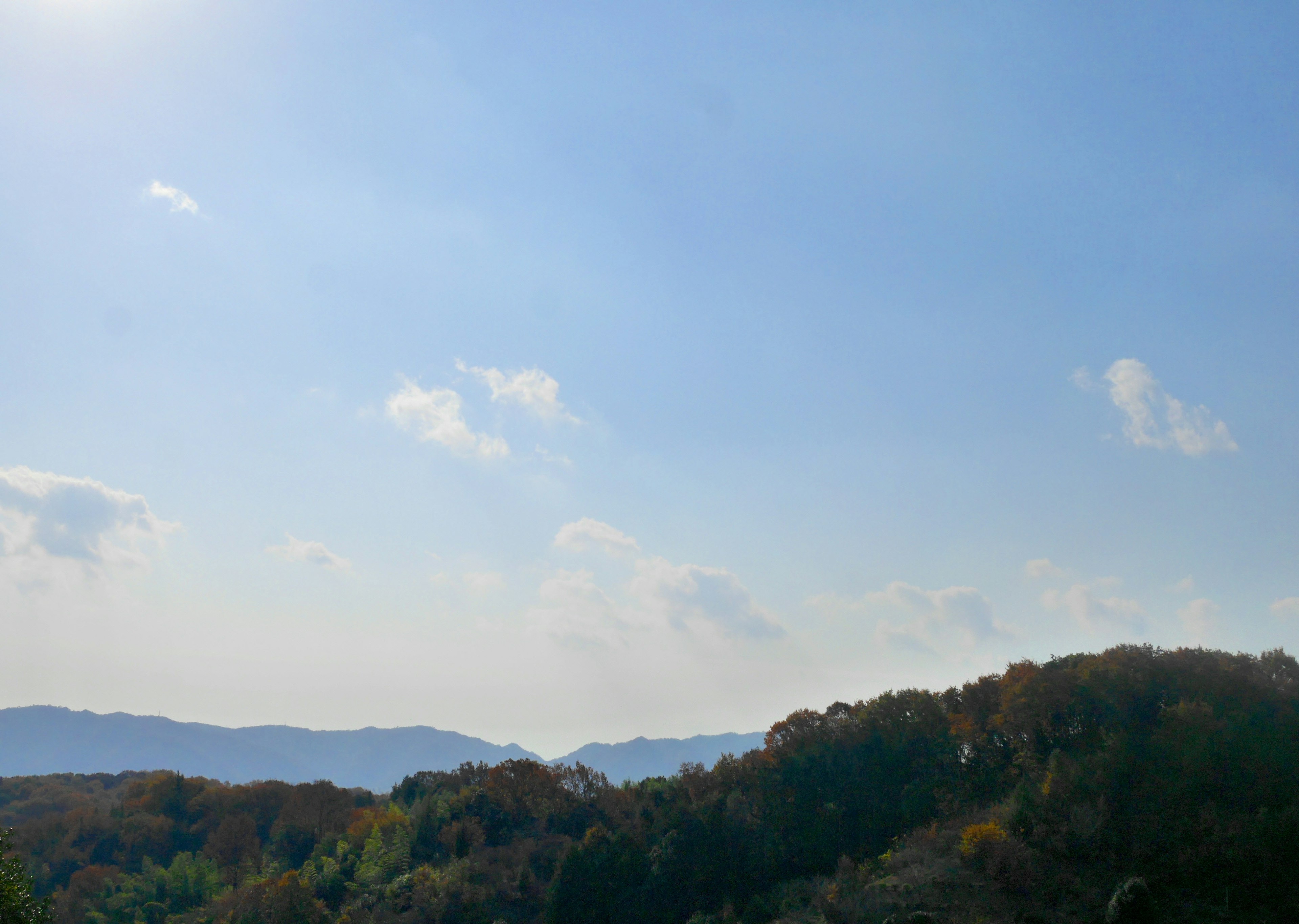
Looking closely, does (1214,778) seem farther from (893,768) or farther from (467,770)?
(467,770)

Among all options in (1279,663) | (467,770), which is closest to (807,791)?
(1279,663)

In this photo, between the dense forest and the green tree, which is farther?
the dense forest

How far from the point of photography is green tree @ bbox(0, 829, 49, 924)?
23969 mm

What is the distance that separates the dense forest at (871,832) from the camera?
95.9 ft

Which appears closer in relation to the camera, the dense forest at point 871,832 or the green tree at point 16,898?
the green tree at point 16,898

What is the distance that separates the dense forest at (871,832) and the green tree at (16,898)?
1941 cm

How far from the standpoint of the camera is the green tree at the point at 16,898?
78.6ft

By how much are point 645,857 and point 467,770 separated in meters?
25.9

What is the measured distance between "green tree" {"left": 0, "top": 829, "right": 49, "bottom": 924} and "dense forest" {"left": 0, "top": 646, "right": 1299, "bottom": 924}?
19410 mm

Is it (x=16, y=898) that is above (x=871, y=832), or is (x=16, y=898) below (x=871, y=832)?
above

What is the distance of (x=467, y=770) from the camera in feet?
210

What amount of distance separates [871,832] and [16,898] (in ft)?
126

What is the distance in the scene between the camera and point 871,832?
141 ft

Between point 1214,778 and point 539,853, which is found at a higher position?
point 1214,778
